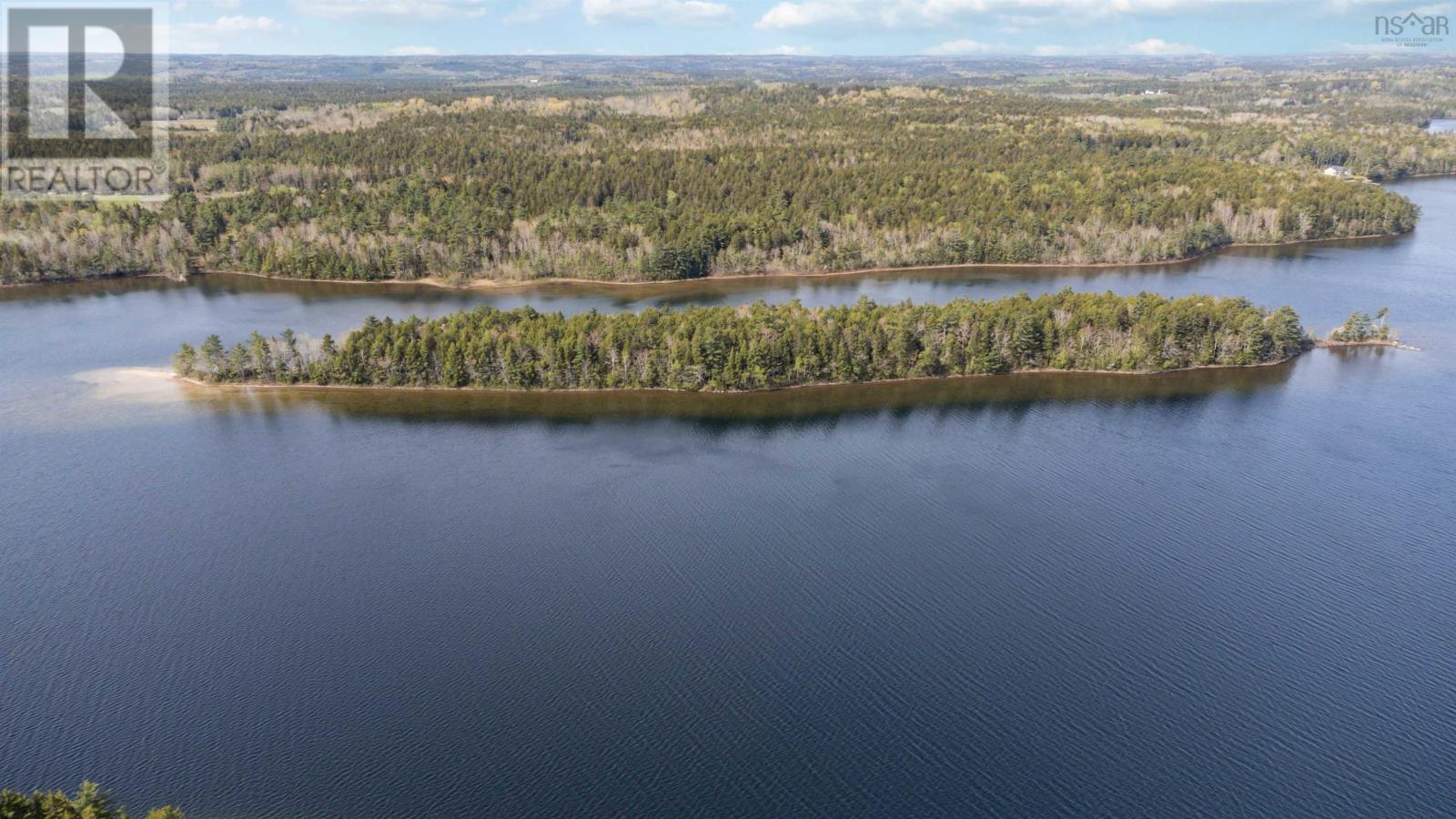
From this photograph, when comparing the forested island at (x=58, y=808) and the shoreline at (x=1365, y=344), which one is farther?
the shoreline at (x=1365, y=344)

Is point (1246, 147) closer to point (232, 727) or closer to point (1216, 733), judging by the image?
point (1216, 733)

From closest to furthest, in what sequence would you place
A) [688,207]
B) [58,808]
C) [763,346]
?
[58,808] < [763,346] < [688,207]

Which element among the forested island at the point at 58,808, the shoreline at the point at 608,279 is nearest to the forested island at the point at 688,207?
the shoreline at the point at 608,279

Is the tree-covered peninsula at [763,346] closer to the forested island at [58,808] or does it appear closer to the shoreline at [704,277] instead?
the shoreline at [704,277]

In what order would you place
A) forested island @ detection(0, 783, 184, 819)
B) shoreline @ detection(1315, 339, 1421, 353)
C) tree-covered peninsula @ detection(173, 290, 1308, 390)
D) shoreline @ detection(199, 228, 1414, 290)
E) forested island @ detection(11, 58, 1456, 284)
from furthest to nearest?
forested island @ detection(11, 58, 1456, 284) → shoreline @ detection(199, 228, 1414, 290) → shoreline @ detection(1315, 339, 1421, 353) → tree-covered peninsula @ detection(173, 290, 1308, 390) → forested island @ detection(0, 783, 184, 819)

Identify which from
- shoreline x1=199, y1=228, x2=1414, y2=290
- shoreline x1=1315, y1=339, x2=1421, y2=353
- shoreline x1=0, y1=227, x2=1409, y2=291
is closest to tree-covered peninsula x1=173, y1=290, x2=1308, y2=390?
shoreline x1=1315, y1=339, x2=1421, y2=353

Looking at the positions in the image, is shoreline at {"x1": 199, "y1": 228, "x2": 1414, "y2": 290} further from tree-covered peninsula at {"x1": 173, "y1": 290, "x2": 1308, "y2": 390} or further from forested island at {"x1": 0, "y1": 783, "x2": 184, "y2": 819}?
forested island at {"x1": 0, "y1": 783, "x2": 184, "y2": 819}

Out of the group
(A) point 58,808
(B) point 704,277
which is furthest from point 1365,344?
(A) point 58,808

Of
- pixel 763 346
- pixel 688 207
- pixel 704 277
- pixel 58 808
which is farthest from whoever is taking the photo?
pixel 688 207

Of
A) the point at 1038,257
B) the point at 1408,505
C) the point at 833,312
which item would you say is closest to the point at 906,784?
the point at 1408,505

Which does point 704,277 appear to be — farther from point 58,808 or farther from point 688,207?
point 58,808
